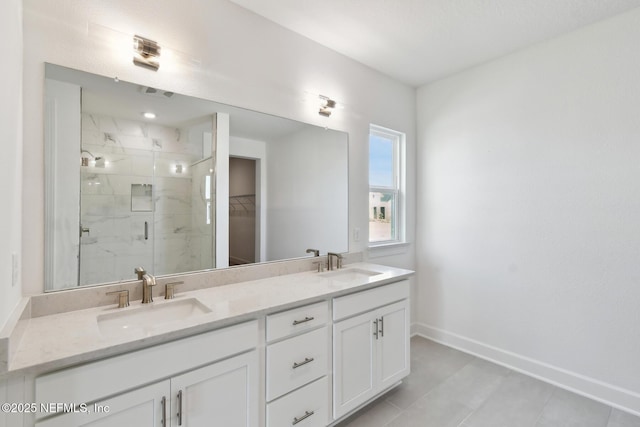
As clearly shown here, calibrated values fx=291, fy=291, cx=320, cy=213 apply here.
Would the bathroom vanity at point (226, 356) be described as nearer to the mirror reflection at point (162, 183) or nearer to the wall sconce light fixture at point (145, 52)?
the mirror reflection at point (162, 183)

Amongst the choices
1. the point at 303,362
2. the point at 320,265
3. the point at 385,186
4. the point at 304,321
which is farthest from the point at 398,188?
the point at 303,362

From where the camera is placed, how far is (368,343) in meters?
1.95

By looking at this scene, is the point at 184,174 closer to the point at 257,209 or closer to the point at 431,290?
the point at 257,209

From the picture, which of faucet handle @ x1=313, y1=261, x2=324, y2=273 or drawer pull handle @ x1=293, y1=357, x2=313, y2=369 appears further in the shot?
faucet handle @ x1=313, y1=261, x2=324, y2=273

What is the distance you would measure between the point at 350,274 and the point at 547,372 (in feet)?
5.84

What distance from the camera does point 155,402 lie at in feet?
3.65

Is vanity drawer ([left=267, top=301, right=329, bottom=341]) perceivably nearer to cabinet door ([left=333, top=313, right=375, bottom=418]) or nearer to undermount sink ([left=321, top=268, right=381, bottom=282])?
cabinet door ([left=333, top=313, right=375, bottom=418])

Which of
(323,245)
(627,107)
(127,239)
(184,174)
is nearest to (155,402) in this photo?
(127,239)

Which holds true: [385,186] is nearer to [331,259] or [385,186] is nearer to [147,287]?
[331,259]

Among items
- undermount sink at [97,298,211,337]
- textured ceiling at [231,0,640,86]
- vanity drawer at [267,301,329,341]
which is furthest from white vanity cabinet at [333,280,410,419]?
textured ceiling at [231,0,640,86]

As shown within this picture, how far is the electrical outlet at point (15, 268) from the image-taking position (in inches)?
43.9

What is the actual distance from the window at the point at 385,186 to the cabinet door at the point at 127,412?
2202mm

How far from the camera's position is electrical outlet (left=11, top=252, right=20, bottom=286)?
1114 mm

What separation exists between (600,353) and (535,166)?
4.85 feet
